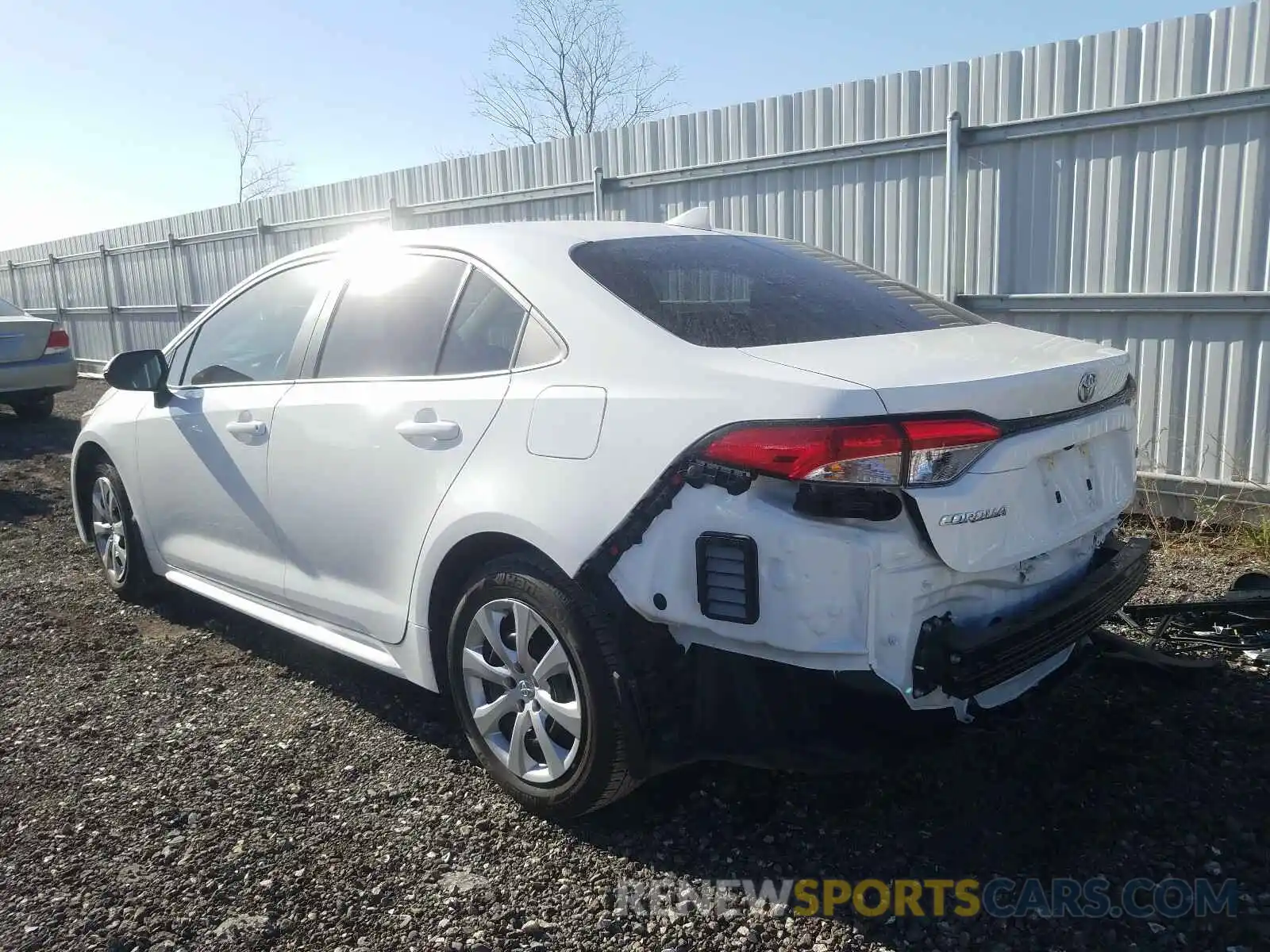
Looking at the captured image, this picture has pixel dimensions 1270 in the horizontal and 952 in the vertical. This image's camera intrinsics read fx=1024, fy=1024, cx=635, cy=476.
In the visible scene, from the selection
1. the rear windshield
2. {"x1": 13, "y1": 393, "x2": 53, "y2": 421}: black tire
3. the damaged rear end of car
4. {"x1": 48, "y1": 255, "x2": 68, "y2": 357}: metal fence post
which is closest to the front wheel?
the rear windshield

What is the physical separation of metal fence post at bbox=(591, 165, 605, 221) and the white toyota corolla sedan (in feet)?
16.0

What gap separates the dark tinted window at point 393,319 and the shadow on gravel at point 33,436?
779 cm

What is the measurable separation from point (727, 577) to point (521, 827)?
1.08 meters

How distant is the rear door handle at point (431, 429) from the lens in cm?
291

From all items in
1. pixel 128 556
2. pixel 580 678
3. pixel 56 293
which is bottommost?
pixel 128 556

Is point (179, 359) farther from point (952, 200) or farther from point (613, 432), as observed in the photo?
point (952, 200)

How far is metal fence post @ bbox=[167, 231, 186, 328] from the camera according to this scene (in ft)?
49.7

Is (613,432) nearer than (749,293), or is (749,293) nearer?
(613,432)

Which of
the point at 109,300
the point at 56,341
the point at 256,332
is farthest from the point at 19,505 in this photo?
the point at 109,300

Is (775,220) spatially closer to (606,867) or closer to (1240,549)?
(1240,549)

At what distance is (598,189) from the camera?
8320 millimetres

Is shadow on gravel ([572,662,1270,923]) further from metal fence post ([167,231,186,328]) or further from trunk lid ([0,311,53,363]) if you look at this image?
metal fence post ([167,231,186,328])

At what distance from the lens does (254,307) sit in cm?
407

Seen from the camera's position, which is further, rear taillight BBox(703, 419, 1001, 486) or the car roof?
the car roof
